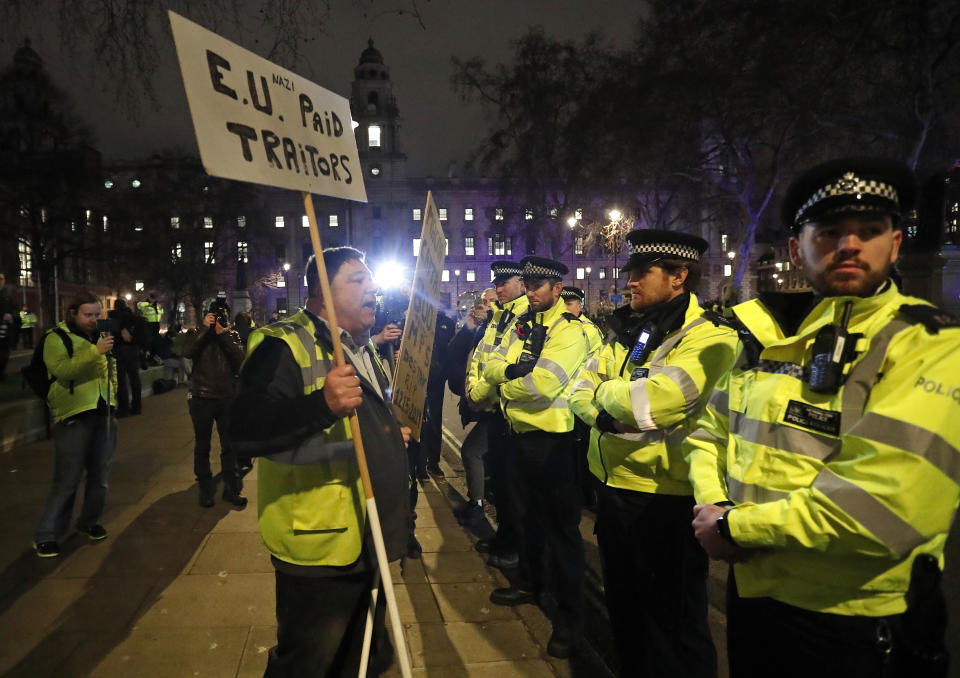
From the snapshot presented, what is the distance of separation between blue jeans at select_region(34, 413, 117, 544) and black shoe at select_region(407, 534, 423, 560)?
2.78 meters

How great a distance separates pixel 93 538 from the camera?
5.14 metres

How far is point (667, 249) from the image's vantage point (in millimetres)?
3018

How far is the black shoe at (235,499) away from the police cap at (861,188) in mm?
6001

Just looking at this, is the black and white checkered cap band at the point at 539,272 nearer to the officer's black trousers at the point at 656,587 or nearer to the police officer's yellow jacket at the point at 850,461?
the officer's black trousers at the point at 656,587

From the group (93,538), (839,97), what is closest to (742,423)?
(93,538)

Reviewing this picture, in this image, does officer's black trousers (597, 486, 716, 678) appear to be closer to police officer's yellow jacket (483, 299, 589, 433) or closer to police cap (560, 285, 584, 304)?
police officer's yellow jacket (483, 299, 589, 433)

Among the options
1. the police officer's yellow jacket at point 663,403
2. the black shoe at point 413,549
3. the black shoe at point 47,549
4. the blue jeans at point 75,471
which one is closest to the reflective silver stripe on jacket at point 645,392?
the police officer's yellow jacket at point 663,403

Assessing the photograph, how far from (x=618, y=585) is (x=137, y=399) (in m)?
11.5

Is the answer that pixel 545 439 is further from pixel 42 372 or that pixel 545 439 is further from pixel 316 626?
pixel 42 372

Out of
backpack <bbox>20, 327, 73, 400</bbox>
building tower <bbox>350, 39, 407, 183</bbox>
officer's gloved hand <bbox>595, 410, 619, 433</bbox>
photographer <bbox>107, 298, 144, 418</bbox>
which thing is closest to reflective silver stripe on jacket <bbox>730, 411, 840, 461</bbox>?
officer's gloved hand <bbox>595, 410, 619, 433</bbox>

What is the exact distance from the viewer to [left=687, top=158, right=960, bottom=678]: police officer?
146 centimetres

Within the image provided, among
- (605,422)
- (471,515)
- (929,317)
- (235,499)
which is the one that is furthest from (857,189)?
(235,499)

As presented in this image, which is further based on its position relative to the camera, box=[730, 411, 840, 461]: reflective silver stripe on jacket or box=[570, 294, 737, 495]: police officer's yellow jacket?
box=[570, 294, 737, 495]: police officer's yellow jacket

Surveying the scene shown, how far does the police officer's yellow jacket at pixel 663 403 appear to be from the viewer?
8.86 feet
